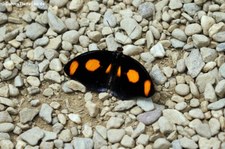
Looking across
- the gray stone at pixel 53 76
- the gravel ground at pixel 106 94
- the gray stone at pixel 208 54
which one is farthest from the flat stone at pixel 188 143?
the gray stone at pixel 53 76

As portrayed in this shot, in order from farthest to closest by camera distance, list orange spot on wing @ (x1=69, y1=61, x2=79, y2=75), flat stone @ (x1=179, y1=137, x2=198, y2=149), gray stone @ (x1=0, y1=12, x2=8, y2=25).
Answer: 1. gray stone @ (x1=0, y1=12, x2=8, y2=25)
2. orange spot on wing @ (x1=69, y1=61, x2=79, y2=75)
3. flat stone @ (x1=179, y1=137, x2=198, y2=149)

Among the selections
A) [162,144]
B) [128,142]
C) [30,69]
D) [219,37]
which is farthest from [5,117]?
[219,37]

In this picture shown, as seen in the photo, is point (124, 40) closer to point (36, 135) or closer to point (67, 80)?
point (67, 80)

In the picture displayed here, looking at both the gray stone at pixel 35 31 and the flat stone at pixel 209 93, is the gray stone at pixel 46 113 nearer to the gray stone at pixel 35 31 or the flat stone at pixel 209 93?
the gray stone at pixel 35 31

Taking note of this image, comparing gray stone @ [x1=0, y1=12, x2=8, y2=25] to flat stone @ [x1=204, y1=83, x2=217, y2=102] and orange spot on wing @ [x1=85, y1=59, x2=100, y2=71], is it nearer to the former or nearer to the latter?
orange spot on wing @ [x1=85, y1=59, x2=100, y2=71]

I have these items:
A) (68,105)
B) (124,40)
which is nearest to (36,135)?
(68,105)

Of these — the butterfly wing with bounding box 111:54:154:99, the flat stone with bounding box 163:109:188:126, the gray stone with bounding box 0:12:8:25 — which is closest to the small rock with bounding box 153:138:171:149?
the flat stone with bounding box 163:109:188:126

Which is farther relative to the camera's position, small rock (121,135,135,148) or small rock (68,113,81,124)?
small rock (68,113,81,124)
